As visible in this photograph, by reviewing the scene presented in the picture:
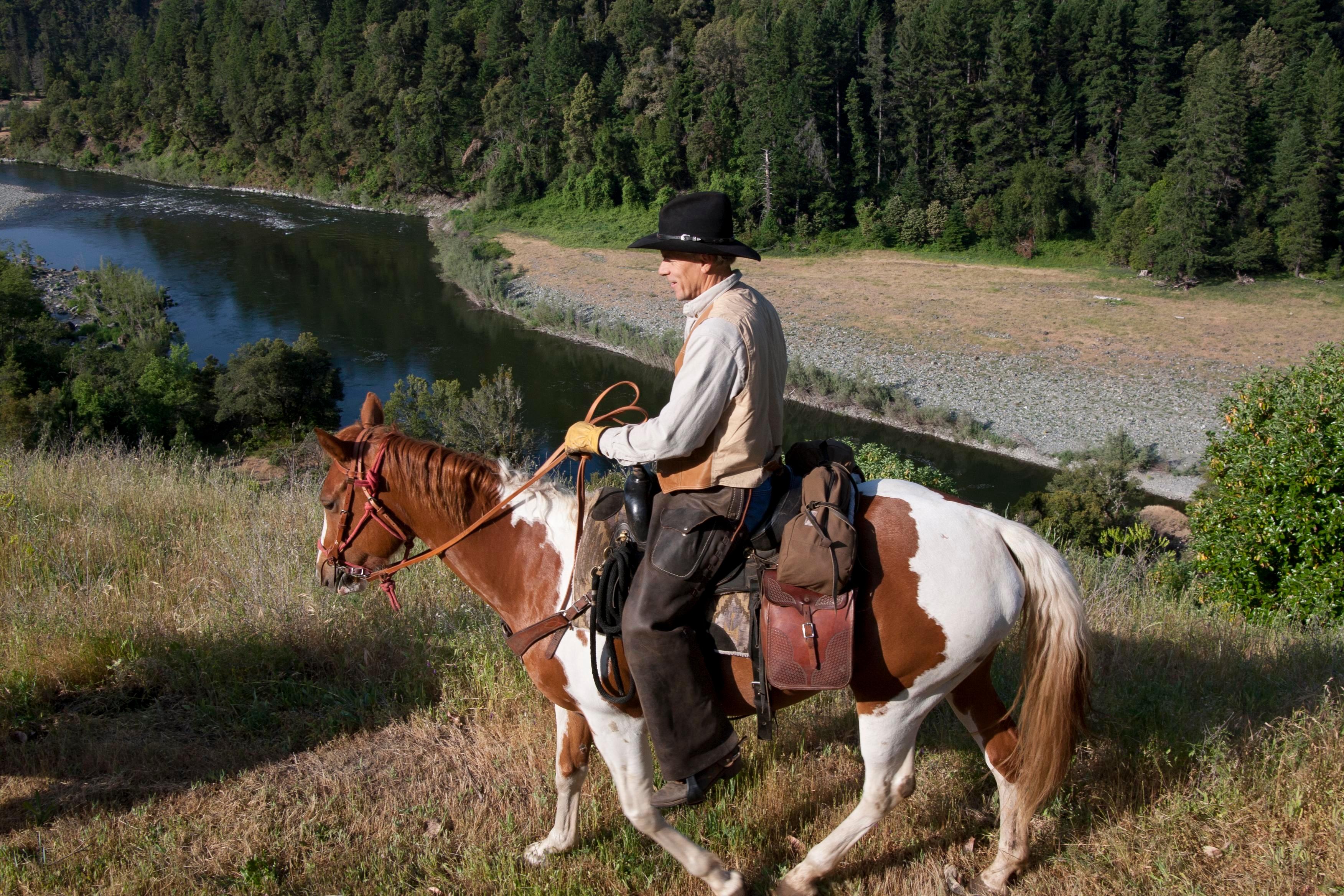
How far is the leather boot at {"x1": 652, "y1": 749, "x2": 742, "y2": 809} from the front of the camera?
3186 mm

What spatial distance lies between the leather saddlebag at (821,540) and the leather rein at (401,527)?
708 millimetres

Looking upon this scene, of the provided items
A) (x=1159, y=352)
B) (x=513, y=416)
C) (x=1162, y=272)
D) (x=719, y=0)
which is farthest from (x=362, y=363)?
(x=719, y=0)

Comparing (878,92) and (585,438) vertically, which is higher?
(878,92)

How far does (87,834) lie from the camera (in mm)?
3461

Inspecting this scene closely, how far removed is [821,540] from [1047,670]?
1002 millimetres

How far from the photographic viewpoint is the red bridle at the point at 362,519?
11.3 feet

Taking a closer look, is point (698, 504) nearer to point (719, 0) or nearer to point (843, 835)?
point (843, 835)

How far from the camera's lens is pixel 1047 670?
→ 314 centimetres

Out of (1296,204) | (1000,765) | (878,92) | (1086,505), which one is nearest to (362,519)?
(1000,765)

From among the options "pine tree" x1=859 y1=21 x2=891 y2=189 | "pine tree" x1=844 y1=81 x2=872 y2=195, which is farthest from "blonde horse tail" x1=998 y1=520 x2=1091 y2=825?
"pine tree" x1=859 y1=21 x2=891 y2=189

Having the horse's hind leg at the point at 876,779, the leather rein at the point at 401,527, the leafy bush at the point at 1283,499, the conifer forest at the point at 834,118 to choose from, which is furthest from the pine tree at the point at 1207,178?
the leather rein at the point at 401,527

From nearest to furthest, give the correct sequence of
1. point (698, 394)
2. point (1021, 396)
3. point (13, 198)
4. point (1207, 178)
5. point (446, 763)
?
point (698, 394) → point (446, 763) → point (1021, 396) → point (1207, 178) → point (13, 198)

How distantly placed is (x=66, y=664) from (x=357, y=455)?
2224 mm

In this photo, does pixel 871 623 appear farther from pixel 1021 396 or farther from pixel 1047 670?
pixel 1021 396
